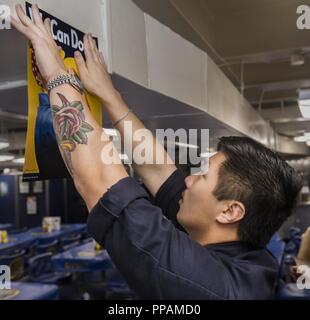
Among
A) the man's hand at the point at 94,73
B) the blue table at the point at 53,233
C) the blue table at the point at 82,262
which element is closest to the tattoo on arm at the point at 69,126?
the man's hand at the point at 94,73

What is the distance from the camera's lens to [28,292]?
110 inches

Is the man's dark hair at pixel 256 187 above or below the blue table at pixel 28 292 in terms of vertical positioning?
above

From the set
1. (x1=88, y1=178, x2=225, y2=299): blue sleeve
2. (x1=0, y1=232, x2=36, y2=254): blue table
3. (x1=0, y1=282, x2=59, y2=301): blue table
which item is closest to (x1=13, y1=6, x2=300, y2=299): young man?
(x1=88, y1=178, x2=225, y2=299): blue sleeve

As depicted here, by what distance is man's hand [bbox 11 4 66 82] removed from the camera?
2.41 ft

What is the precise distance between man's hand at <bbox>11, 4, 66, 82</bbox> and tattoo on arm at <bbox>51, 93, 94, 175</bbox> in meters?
0.06

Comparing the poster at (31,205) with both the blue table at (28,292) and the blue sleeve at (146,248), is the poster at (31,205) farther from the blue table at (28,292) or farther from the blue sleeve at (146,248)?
the blue sleeve at (146,248)

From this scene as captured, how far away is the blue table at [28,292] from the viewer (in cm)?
265

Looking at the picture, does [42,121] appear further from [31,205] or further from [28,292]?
[31,205]

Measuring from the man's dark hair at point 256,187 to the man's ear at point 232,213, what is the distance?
11 mm

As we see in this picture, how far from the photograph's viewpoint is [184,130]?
6.54 feet

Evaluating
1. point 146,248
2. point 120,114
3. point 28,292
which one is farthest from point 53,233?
point 146,248
